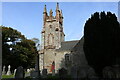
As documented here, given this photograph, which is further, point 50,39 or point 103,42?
point 50,39

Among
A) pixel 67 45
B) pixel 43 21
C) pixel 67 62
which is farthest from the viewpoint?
pixel 43 21

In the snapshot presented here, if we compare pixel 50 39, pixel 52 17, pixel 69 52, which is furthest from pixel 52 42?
pixel 69 52


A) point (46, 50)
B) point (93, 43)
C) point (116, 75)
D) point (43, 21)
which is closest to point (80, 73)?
point (116, 75)

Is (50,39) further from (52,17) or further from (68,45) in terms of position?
(52,17)

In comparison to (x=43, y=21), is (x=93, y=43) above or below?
below

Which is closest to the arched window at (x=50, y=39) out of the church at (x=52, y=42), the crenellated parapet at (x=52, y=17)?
the church at (x=52, y=42)

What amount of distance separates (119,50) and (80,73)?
545 cm

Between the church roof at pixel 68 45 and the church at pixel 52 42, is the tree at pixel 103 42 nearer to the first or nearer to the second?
the church at pixel 52 42

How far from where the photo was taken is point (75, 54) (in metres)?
26.8

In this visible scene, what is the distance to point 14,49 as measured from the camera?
3650 centimetres

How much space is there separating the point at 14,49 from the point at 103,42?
23582 millimetres

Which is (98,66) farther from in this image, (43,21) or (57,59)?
(43,21)

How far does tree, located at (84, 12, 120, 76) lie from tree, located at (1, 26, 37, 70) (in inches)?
810

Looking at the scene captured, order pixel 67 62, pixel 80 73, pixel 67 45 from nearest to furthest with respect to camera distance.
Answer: pixel 80 73, pixel 67 62, pixel 67 45
